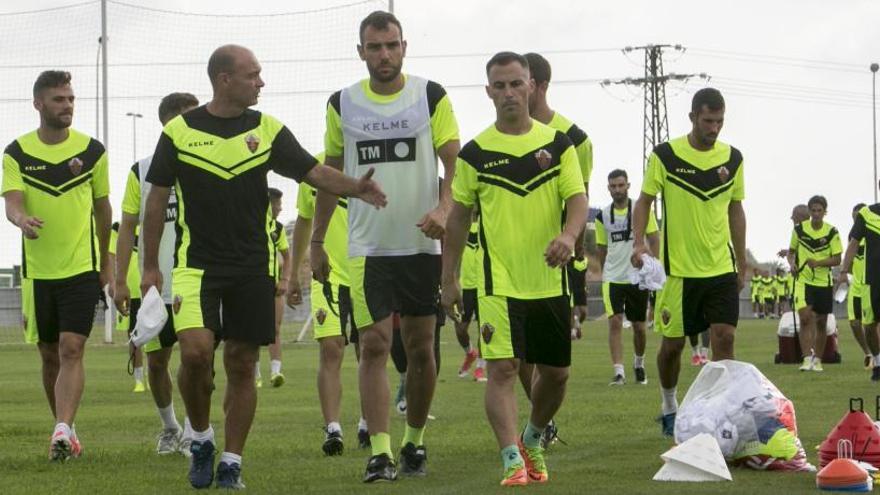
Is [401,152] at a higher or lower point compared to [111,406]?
higher

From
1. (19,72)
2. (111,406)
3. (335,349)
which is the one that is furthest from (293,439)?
(19,72)

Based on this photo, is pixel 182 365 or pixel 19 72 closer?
pixel 182 365

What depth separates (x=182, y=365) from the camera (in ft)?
29.3

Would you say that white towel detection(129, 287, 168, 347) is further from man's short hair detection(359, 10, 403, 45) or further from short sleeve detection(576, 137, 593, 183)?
short sleeve detection(576, 137, 593, 183)

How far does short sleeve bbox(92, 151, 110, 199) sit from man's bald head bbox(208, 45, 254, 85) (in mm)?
2866

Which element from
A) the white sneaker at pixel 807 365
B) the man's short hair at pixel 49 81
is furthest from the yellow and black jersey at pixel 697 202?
the white sneaker at pixel 807 365

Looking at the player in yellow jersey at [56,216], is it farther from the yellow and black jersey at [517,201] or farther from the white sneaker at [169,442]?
the yellow and black jersey at [517,201]

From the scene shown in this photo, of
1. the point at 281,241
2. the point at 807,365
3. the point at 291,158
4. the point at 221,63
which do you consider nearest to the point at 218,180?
the point at 291,158

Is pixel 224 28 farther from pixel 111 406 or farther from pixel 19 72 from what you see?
pixel 111 406

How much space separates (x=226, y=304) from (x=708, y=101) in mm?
3961

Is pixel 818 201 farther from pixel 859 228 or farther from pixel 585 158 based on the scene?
pixel 585 158

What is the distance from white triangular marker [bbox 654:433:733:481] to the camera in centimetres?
898

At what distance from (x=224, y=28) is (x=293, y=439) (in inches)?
868

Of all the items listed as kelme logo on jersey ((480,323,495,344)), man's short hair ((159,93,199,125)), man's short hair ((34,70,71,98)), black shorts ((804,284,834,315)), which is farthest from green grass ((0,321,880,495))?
man's short hair ((34,70,71,98))
